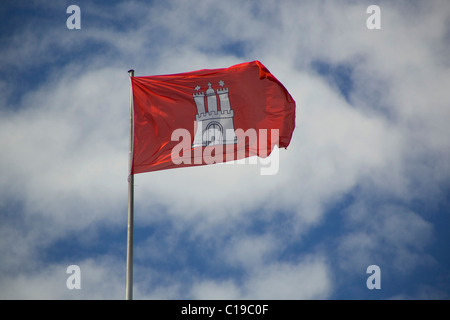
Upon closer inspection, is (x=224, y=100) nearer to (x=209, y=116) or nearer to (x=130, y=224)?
(x=209, y=116)

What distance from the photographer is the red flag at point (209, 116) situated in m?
28.4

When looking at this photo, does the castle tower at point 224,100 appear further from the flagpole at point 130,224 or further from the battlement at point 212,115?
the flagpole at point 130,224

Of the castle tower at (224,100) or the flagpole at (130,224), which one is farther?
the castle tower at (224,100)

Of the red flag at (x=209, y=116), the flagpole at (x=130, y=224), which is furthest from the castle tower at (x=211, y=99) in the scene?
the flagpole at (x=130, y=224)

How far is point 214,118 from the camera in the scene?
29500 millimetres

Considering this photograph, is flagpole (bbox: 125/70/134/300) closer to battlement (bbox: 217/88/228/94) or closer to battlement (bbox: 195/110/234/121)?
battlement (bbox: 195/110/234/121)

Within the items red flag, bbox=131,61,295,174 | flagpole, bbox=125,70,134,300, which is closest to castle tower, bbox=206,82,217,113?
red flag, bbox=131,61,295,174

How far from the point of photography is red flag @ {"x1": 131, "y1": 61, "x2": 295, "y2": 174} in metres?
28.4

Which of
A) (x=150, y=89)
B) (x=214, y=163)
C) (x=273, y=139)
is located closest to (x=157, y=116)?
(x=150, y=89)

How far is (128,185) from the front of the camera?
2683 cm

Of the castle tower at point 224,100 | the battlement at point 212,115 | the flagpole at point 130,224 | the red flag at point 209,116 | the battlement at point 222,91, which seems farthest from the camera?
the battlement at point 222,91

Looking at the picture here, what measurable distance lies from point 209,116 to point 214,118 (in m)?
0.23

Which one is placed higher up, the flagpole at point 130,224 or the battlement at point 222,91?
the battlement at point 222,91
